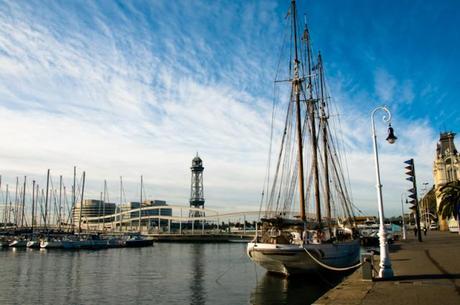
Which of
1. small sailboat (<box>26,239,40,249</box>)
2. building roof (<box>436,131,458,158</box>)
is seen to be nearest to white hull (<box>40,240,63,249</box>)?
small sailboat (<box>26,239,40,249</box>)

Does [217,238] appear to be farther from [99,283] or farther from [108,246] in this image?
[99,283]

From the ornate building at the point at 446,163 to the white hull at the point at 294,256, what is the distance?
6557 centimetres

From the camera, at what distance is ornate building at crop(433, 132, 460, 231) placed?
92375 millimetres

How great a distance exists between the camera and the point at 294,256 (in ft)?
98.5

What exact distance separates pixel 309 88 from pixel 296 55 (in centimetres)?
651

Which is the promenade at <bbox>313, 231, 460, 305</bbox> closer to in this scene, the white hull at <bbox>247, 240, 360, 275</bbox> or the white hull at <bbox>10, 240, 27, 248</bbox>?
the white hull at <bbox>247, 240, 360, 275</bbox>

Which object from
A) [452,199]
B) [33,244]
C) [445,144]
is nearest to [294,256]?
[452,199]

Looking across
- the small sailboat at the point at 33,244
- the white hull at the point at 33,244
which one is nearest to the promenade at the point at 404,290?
the small sailboat at the point at 33,244

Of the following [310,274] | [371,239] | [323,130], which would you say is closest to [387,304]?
[310,274]

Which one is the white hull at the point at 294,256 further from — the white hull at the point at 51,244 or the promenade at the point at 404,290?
the white hull at the point at 51,244

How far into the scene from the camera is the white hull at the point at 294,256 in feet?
97.9

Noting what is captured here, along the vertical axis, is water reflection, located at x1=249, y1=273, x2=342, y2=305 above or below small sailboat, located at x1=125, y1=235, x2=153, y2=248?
above

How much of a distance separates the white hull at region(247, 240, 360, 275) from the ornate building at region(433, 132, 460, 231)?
65.6 metres

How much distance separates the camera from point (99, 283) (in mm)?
→ 33844
